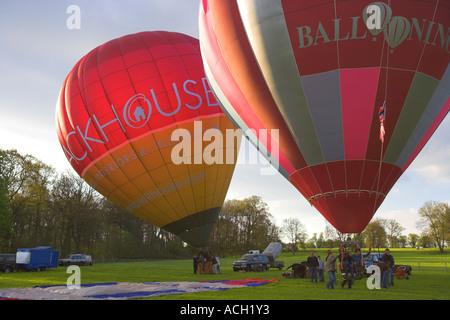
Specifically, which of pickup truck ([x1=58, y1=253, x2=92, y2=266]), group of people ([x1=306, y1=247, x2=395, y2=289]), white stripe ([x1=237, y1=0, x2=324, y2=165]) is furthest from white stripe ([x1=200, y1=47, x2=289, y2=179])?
pickup truck ([x1=58, y1=253, x2=92, y2=266])

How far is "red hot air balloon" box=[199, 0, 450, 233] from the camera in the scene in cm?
959

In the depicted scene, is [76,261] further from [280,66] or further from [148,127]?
[280,66]

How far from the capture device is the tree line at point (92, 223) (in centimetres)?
4138

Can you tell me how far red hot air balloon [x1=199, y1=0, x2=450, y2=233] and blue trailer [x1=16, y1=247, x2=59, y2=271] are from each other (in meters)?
22.3

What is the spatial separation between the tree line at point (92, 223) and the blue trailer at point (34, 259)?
10198 mm

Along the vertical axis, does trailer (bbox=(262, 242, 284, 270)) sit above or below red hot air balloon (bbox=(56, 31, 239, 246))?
below

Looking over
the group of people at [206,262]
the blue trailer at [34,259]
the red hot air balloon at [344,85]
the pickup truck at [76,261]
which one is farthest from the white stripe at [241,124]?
the pickup truck at [76,261]

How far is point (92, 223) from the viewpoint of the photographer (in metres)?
47.4

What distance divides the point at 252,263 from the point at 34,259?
15475 millimetres

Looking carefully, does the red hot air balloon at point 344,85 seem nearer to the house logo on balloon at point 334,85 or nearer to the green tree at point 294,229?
the house logo on balloon at point 334,85

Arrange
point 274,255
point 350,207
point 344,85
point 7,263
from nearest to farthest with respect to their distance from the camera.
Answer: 1. point 344,85
2. point 350,207
3. point 7,263
4. point 274,255

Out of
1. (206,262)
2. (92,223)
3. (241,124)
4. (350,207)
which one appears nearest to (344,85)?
(350,207)

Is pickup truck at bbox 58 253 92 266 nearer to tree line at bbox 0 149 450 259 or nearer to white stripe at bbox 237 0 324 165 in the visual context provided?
tree line at bbox 0 149 450 259
